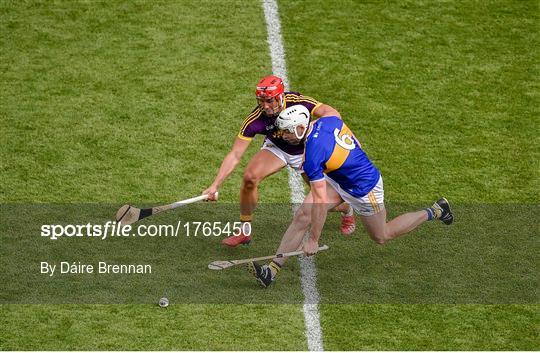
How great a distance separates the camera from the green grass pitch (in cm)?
1166

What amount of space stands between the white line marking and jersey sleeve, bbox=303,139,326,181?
51.0 inches

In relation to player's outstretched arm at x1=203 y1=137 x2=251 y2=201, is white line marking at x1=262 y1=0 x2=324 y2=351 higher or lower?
lower

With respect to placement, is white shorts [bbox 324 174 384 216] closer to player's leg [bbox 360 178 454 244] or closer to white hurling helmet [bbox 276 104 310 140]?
player's leg [bbox 360 178 454 244]

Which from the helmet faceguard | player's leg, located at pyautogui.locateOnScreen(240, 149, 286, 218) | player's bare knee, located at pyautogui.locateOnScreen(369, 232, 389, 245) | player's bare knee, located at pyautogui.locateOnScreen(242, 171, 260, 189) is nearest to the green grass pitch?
player's bare knee, located at pyautogui.locateOnScreen(369, 232, 389, 245)

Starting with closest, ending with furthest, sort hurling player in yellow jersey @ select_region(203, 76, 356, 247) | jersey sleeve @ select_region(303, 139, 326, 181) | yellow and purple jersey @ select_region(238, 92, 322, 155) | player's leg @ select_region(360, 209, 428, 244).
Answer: jersey sleeve @ select_region(303, 139, 326, 181) → hurling player in yellow jersey @ select_region(203, 76, 356, 247) → player's leg @ select_region(360, 209, 428, 244) → yellow and purple jersey @ select_region(238, 92, 322, 155)

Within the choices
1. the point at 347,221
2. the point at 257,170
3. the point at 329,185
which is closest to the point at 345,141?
the point at 329,185

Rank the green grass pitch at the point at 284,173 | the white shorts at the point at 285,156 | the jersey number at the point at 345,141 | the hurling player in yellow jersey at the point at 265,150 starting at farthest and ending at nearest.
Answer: the white shorts at the point at 285,156 → the hurling player in yellow jersey at the point at 265,150 → the jersey number at the point at 345,141 → the green grass pitch at the point at 284,173

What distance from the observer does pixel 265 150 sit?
1295 centimetres

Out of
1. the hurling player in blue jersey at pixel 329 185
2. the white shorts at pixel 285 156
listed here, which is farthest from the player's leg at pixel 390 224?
the white shorts at pixel 285 156

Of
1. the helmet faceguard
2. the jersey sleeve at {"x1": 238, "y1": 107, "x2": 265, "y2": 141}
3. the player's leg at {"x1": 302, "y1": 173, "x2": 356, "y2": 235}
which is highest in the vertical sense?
the helmet faceguard

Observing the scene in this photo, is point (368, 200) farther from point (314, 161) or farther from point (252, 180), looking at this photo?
point (252, 180)

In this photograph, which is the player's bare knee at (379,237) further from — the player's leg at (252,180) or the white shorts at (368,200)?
the player's leg at (252,180)

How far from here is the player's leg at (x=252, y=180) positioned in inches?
504

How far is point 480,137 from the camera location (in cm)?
1486
